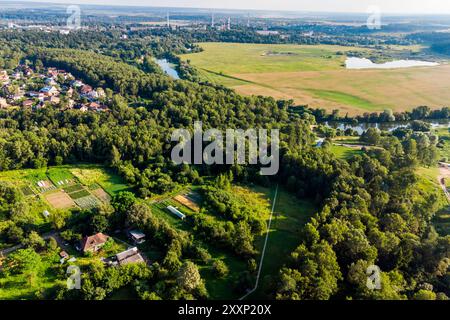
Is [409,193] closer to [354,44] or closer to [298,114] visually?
[298,114]

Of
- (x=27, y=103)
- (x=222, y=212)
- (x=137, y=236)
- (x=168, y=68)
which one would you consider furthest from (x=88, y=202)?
(x=168, y=68)

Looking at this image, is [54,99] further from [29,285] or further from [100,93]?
[29,285]

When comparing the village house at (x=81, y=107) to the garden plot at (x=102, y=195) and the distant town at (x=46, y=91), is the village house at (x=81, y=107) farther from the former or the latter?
the garden plot at (x=102, y=195)

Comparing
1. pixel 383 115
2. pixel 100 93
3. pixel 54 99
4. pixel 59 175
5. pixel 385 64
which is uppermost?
pixel 385 64

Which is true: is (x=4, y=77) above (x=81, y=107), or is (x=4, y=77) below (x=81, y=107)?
above

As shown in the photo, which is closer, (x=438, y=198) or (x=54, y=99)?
(x=438, y=198)

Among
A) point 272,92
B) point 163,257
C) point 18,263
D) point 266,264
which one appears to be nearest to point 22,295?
point 18,263
